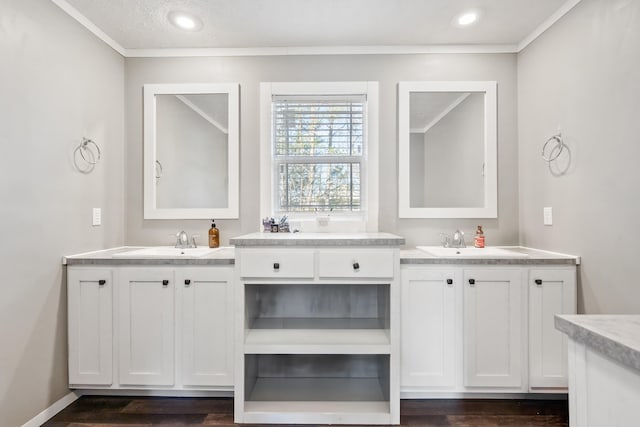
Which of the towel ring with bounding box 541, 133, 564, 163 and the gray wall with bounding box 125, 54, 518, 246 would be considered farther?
the gray wall with bounding box 125, 54, 518, 246

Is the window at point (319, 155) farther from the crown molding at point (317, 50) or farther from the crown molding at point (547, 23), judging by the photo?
the crown molding at point (547, 23)

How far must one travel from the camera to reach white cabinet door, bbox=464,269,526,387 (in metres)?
1.94

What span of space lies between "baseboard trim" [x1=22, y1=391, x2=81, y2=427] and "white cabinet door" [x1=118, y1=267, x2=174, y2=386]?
0.35 m

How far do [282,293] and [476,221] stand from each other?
5.10ft

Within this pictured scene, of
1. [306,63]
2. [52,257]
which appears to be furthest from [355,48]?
[52,257]

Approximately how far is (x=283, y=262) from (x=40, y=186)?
55.9 inches

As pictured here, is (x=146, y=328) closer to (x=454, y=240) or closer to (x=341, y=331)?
(x=341, y=331)

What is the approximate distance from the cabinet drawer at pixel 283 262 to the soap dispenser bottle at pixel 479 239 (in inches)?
52.4

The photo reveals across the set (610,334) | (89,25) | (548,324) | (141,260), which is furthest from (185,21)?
(548,324)

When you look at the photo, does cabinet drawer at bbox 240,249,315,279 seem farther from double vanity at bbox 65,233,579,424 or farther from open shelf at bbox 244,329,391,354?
open shelf at bbox 244,329,391,354

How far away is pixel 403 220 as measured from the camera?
8.14ft

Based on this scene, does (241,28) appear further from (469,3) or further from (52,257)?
(52,257)

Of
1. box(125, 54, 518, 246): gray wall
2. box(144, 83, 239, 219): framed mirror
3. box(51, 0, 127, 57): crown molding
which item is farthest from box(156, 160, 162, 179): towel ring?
box(51, 0, 127, 57): crown molding

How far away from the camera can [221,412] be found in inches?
75.4
